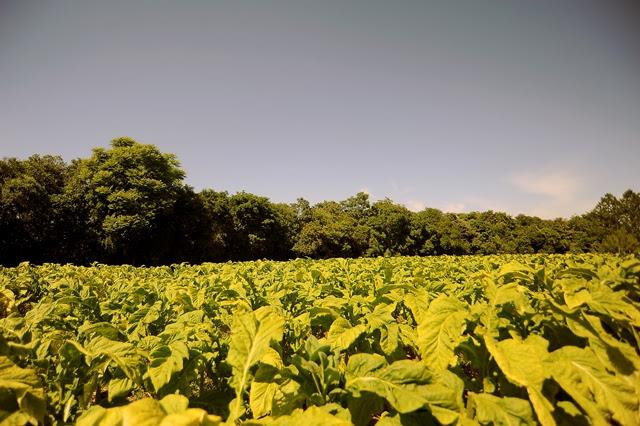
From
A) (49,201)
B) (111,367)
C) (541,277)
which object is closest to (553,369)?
(541,277)

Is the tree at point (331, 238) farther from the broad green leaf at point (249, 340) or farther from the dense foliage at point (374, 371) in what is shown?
the broad green leaf at point (249, 340)

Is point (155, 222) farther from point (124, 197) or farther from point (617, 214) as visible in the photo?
point (617, 214)

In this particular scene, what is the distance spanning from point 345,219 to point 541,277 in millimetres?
52482

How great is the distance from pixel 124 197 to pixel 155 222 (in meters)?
4.00

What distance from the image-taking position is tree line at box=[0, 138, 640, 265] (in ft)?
99.1

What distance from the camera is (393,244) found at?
5594 centimetres

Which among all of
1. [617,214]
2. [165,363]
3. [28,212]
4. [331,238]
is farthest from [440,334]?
[617,214]

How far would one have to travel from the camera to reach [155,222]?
3453cm

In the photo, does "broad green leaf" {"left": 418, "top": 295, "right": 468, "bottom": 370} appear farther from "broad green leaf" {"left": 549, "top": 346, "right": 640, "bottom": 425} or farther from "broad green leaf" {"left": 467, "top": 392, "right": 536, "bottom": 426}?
"broad green leaf" {"left": 549, "top": 346, "right": 640, "bottom": 425}

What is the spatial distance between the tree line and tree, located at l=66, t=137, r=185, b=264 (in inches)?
4.0

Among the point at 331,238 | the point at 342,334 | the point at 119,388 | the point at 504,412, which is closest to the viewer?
the point at 504,412

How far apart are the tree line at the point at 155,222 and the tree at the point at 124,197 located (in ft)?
0.34

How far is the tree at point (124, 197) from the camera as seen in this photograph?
31953 millimetres

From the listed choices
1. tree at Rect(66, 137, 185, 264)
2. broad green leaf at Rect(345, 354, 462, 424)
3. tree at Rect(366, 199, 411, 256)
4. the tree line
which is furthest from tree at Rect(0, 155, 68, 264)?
tree at Rect(366, 199, 411, 256)
